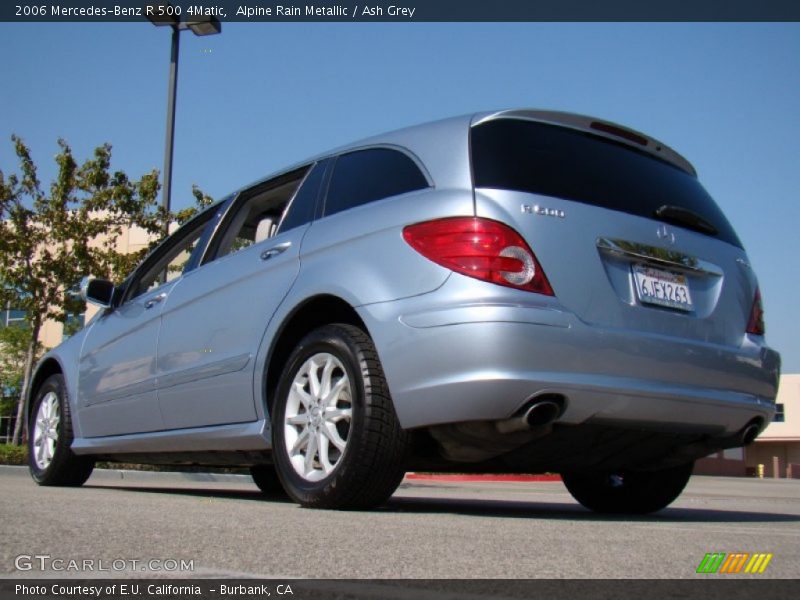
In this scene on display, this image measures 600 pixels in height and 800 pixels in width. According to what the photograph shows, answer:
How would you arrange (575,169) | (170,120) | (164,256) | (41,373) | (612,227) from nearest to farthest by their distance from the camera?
(612,227) → (575,169) → (164,256) → (41,373) → (170,120)

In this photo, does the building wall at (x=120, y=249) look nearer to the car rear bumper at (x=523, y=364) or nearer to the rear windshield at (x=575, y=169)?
the rear windshield at (x=575, y=169)

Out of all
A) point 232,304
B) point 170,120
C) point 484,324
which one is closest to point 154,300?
point 232,304

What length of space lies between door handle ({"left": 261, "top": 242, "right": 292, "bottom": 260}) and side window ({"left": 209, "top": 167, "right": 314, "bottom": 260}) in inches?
21.1

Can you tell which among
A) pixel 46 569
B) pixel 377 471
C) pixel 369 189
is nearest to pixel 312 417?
pixel 377 471

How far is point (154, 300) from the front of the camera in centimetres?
602

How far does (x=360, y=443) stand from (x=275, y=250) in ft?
→ 4.39

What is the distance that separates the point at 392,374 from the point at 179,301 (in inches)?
84.9

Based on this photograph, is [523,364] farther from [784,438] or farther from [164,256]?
[784,438]

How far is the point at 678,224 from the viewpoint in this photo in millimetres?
4488

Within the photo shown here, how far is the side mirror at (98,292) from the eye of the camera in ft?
21.9

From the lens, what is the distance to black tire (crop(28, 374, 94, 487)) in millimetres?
6766

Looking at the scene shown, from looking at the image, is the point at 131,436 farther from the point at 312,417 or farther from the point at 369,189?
the point at 369,189

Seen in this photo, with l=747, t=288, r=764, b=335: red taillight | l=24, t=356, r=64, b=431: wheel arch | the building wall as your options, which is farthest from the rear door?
the building wall

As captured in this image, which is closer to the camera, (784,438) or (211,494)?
(211,494)
